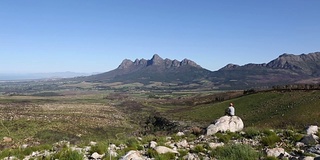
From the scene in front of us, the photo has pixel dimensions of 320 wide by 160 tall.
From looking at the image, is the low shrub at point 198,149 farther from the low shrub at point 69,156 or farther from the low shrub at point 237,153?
the low shrub at point 69,156

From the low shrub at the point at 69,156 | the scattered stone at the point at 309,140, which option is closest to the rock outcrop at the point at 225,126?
the scattered stone at the point at 309,140

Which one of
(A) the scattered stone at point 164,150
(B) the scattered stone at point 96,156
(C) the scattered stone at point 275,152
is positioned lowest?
(B) the scattered stone at point 96,156

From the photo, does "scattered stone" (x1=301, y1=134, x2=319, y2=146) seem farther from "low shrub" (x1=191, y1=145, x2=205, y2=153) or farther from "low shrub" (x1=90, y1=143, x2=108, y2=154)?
"low shrub" (x1=90, y1=143, x2=108, y2=154)

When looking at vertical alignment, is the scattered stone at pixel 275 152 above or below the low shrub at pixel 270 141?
above

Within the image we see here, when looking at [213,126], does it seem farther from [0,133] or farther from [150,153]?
[0,133]

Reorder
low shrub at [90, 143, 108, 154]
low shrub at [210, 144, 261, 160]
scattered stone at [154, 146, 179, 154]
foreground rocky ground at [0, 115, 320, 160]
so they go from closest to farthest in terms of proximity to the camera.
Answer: low shrub at [210, 144, 261, 160] → foreground rocky ground at [0, 115, 320, 160] → scattered stone at [154, 146, 179, 154] → low shrub at [90, 143, 108, 154]

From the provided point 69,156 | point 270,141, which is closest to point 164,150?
point 69,156

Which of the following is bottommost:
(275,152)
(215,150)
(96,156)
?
(96,156)

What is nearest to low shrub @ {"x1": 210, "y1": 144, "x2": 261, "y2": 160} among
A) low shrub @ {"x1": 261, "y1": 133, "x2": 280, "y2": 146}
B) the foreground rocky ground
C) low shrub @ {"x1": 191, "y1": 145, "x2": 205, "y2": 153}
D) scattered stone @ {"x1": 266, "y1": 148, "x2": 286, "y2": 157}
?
the foreground rocky ground

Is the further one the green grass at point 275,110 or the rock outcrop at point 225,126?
the green grass at point 275,110

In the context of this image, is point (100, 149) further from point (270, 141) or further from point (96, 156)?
point (270, 141)

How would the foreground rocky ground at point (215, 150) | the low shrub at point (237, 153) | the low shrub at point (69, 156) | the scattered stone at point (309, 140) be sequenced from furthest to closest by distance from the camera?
the scattered stone at point (309, 140), the low shrub at point (69, 156), the foreground rocky ground at point (215, 150), the low shrub at point (237, 153)

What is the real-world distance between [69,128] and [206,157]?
52.1 m

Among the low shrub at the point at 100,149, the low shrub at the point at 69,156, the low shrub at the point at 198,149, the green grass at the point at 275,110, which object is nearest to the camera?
the low shrub at the point at 69,156
